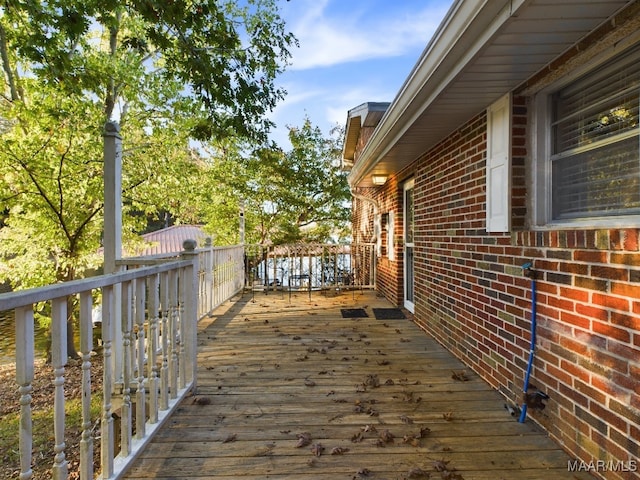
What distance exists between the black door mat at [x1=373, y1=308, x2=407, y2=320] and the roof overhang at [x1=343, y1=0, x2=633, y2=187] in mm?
2842

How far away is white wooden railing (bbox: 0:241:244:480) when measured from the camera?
123 cm

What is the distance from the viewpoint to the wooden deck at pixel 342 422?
75.8 inches

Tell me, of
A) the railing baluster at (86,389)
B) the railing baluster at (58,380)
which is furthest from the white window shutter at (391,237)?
the railing baluster at (58,380)

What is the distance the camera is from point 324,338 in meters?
4.36

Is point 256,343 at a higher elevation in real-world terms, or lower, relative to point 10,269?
lower

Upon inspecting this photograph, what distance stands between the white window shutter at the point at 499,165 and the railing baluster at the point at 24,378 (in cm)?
274

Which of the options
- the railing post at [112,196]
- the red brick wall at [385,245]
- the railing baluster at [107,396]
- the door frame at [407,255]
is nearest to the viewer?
the railing baluster at [107,396]

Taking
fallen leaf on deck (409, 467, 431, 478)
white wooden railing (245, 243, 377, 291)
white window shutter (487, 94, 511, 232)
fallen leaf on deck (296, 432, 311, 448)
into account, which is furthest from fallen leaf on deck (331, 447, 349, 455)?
Result: white wooden railing (245, 243, 377, 291)

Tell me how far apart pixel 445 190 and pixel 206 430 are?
3.17 metres

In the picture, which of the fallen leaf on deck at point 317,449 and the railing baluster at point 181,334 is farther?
the railing baluster at point 181,334

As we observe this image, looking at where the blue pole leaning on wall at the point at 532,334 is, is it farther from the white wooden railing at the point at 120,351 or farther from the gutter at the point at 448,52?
the white wooden railing at the point at 120,351

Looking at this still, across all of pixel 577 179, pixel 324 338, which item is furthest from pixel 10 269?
pixel 577 179

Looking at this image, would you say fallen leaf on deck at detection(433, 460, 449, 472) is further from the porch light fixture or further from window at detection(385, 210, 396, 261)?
the porch light fixture

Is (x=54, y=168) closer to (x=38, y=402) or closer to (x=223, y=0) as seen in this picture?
(x=38, y=402)
